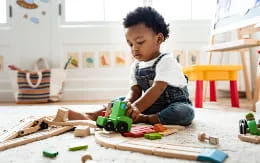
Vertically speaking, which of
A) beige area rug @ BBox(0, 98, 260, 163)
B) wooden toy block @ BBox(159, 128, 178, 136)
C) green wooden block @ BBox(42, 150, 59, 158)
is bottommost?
beige area rug @ BBox(0, 98, 260, 163)

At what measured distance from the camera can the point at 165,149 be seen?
646 mm

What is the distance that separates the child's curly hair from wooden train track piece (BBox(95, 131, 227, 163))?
18.6 inches

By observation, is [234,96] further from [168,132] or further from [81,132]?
[81,132]

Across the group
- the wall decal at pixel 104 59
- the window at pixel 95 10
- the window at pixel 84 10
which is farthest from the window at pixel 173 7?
the wall decal at pixel 104 59

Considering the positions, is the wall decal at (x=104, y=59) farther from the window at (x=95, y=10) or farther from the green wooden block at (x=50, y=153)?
the green wooden block at (x=50, y=153)

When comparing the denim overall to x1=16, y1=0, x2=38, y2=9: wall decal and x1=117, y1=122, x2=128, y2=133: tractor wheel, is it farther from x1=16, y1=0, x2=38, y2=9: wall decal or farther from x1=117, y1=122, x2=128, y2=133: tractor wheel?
x1=16, y1=0, x2=38, y2=9: wall decal

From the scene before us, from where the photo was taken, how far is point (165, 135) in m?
0.83

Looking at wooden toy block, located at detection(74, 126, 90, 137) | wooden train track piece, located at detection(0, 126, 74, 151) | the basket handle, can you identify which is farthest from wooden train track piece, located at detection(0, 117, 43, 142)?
the basket handle

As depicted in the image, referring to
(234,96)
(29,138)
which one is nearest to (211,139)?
(29,138)

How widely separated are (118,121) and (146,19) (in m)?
0.44

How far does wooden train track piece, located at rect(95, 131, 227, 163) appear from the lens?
0.59 metres

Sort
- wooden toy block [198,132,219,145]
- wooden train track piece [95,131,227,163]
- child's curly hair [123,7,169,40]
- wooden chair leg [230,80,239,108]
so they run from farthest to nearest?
wooden chair leg [230,80,239,108], child's curly hair [123,7,169,40], wooden toy block [198,132,219,145], wooden train track piece [95,131,227,163]

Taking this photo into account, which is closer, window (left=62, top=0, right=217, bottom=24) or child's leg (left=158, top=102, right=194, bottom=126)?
child's leg (left=158, top=102, right=194, bottom=126)

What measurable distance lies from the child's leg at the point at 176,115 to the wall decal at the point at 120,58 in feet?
4.47
